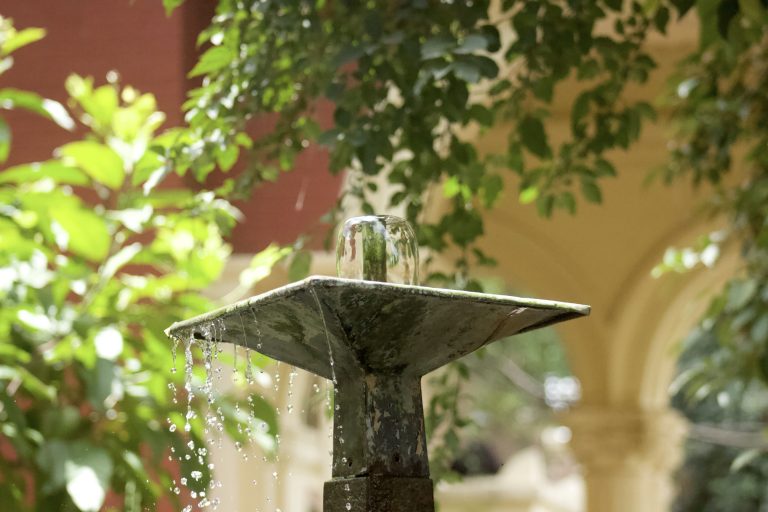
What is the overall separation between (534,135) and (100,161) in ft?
4.37

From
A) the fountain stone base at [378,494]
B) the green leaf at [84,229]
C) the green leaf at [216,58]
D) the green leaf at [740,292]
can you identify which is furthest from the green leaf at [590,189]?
the fountain stone base at [378,494]

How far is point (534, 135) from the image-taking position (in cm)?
329

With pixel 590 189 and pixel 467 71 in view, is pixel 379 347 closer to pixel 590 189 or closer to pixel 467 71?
pixel 467 71

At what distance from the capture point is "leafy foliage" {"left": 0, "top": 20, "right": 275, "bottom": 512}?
11.2ft

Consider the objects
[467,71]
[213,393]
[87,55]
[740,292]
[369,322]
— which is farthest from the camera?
[87,55]

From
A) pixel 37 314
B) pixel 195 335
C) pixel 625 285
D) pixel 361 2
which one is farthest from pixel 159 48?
pixel 625 285

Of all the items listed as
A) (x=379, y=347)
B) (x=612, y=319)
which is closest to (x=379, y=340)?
(x=379, y=347)

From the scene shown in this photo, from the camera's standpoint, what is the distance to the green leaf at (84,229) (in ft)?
11.8

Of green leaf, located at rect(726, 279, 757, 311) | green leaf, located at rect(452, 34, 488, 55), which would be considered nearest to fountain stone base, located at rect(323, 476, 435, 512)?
green leaf, located at rect(452, 34, 488, 55)

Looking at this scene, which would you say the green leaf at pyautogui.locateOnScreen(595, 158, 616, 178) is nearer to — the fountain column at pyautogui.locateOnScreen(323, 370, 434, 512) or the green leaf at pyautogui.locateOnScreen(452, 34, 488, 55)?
the green leaf at pyautogui.locateOnScreen(452, 34, 488, 55)

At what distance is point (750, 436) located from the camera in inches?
577

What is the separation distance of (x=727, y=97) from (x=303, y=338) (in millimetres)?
2623

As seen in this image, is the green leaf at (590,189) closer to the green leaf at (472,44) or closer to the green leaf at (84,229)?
the green leaf at (472,44)

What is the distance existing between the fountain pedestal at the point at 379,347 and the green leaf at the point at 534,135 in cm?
122
